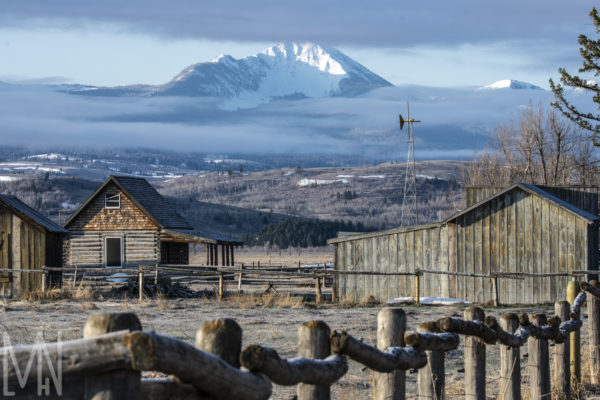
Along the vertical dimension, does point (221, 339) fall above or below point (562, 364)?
above

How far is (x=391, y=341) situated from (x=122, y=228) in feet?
121

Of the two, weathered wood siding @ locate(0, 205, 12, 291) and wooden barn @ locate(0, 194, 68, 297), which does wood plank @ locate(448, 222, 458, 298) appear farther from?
weathered wood siding @ locate(0, 205, 12, 291)

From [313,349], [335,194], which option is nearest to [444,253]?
[313,349]

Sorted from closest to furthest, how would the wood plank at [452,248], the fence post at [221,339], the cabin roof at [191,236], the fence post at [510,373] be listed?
the fence post at [221,339]
the fence post at [510,373]
the wood plank at [452,248]
the cabin roof at [191,236]

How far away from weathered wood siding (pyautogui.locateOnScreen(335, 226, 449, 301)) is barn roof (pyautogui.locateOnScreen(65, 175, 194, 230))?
46.1 ft

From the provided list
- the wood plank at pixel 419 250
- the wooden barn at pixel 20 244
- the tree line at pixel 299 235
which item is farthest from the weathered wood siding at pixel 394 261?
the tree line at pixel 299 235

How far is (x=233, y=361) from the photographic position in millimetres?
4180

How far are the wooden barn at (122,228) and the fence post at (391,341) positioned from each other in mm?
35218

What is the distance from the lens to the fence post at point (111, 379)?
135 inches

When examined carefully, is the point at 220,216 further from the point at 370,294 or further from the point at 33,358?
the point at 33,358

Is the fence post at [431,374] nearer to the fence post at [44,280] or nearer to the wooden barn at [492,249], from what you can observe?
the wooden barn at [492,249]

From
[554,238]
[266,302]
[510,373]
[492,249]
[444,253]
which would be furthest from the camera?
[444,253]

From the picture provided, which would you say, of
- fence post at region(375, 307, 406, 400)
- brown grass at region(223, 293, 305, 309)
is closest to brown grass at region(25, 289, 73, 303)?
brown grass at region(223, 293, 305, 309)

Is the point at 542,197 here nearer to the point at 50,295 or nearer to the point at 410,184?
the point at 50,295
